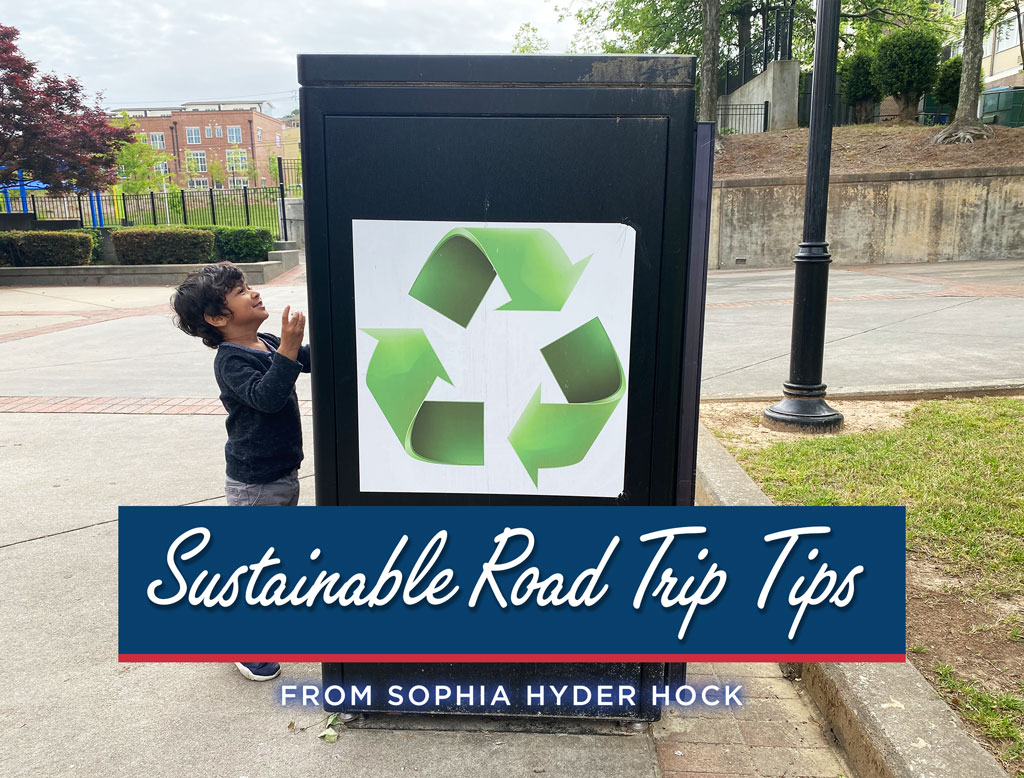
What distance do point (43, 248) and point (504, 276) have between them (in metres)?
21.2

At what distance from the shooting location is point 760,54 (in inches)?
1217

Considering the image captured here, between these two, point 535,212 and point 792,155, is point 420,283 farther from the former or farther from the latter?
point 792,155

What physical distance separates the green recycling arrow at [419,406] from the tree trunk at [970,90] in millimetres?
23197

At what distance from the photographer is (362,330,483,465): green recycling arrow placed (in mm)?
2229

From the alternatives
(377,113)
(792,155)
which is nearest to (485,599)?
(377,113)

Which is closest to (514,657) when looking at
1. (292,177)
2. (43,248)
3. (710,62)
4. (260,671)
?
(260,671)

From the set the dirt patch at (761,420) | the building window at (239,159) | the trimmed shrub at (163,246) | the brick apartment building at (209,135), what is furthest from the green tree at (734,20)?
the brick apartment building at (209,135)

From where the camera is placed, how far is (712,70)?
78.1ft

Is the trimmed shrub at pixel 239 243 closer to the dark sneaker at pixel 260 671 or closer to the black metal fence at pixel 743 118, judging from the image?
the black metal fence at pixel 743 118

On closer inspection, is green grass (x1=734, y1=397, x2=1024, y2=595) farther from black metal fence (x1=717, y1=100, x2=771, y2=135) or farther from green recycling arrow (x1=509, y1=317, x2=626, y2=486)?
black metal fence (x1=717, y1=100, x2=771, y2=135)

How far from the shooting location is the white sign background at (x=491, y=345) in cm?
216

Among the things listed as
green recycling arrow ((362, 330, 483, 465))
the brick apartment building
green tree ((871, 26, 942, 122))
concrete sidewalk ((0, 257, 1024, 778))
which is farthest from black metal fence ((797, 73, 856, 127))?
the brick apartment building

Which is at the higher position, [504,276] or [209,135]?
[209,135]

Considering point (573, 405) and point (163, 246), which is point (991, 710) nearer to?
point (573, 405)
